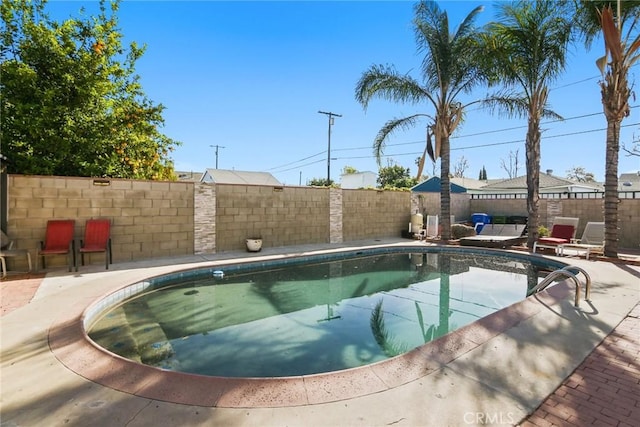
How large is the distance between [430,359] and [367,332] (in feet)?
6.78

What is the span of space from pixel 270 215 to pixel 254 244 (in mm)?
1516

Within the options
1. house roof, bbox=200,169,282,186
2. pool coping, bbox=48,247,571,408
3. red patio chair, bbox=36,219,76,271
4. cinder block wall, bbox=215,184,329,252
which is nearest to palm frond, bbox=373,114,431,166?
cinder block wall, bbox=215,184,329,252

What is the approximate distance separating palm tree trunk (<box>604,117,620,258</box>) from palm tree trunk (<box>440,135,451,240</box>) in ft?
16.1

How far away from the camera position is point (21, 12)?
934cm

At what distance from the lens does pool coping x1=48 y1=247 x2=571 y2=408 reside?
9.30 feet

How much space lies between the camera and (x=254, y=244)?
1109 centimetres

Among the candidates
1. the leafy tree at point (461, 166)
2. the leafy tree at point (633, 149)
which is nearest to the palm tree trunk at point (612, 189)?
the leafy tree at point (633, 149)

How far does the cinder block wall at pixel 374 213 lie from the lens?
1429 centimetres

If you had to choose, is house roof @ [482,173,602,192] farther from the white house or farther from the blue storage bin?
the white house

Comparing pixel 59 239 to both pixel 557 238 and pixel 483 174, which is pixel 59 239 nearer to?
pixel 557 238

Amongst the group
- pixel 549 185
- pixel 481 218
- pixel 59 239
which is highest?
pixel 549 185

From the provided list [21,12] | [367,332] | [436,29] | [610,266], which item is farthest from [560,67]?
[21,12]

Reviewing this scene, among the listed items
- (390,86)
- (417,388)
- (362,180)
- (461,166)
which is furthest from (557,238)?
(461,166)

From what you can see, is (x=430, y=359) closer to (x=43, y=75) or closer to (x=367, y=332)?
(x=367, y=332)
